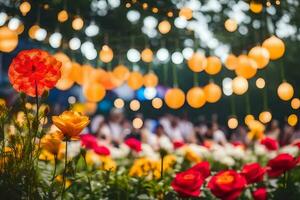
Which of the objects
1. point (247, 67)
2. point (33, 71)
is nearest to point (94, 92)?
point (247, 67)

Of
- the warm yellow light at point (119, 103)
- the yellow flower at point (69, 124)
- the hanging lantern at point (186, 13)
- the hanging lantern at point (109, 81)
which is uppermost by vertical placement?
the hanging lantern at point (186, 13)

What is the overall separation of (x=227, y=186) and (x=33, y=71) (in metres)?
0.92

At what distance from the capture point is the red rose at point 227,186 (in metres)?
1.87

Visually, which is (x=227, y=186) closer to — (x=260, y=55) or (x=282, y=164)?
(x=282, y=164)

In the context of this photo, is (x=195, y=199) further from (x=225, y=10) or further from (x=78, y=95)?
(x=78, y=95)

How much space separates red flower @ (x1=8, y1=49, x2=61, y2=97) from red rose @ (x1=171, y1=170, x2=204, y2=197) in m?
0.67

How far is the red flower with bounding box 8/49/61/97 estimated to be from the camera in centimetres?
161

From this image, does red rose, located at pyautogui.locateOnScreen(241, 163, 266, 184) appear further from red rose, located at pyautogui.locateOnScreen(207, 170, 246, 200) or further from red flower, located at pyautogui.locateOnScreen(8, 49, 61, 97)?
red flower, located at pyautogui.locateOnScreen(8, 49, 61, 97)

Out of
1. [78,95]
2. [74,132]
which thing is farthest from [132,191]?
[78,95]

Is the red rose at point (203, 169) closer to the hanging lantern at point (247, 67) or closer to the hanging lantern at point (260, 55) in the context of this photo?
the hanging lantern at point (260, 55)

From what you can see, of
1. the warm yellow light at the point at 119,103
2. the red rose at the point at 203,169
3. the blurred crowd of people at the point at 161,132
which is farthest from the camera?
the warm yellow light at the point at 119,103

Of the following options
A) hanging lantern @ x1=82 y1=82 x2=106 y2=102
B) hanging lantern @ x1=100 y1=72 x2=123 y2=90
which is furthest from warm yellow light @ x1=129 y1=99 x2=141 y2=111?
hanging lantern @ x1=82 y1=82 x2=106 y2=102

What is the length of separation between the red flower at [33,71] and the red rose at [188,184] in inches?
26.4

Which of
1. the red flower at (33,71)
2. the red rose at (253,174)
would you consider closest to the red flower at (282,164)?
the red rose at (253,174)
